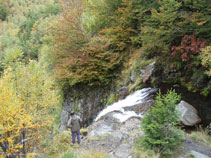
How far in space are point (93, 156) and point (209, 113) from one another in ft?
12.6

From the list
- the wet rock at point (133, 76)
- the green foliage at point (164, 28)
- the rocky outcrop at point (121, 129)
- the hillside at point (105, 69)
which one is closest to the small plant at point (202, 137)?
the hillside at point (105, 69)

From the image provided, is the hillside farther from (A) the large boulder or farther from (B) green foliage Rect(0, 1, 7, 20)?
(B) green foliage Rect(0, 1, 7, 20)

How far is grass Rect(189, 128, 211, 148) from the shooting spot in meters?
4.85

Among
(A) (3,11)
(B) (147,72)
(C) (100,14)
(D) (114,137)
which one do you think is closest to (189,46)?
(B) (147,72)

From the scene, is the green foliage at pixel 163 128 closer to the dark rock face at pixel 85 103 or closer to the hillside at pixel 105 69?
the hillside at pixel 105 69

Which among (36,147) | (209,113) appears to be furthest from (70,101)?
(209,113)

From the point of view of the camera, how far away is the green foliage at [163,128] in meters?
4.14

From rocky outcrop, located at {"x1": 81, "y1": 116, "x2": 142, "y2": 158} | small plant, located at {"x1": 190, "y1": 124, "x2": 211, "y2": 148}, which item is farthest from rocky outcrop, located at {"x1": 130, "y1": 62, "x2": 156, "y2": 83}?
small plant, located at {"x1": 190, "y1": 124, "x2": 211, "y2": 148}

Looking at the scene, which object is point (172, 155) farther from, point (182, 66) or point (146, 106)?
point (182, 66)

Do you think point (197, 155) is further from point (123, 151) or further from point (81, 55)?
point (81, 55)

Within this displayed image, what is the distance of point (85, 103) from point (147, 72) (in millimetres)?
4430

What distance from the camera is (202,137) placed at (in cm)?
494

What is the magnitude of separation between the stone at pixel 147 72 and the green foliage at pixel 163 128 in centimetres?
383

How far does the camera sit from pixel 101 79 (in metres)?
9.96
